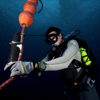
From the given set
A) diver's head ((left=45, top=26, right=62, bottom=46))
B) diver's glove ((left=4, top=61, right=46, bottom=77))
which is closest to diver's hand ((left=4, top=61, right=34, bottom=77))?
diver's glove ((left=4, top=61, right=46, bottom=77))

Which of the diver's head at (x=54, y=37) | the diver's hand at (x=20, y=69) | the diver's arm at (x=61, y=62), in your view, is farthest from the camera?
the diver's head at (x=54, y=37)

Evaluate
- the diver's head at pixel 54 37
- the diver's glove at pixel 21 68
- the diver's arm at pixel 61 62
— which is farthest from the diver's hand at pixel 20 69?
the diver's head at pixel 54 37

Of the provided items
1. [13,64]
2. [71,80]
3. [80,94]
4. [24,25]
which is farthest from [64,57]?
[80,94]

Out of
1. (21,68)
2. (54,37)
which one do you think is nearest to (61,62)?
(21,68)

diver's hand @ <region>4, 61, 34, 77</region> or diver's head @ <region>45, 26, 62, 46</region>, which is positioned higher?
diver's head @ <region>45, 26, 62, 46</region>

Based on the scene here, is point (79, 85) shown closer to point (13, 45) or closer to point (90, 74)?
point (90, 74)

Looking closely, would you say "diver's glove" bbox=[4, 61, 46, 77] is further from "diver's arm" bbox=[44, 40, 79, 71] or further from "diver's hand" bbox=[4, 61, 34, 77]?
"diver's arm" bbox=[44, 40, 79, 71]

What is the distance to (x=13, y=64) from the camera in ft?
3.75

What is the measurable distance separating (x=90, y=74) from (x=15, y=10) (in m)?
19.4

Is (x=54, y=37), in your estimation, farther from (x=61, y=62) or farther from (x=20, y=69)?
(x=20, y=69)

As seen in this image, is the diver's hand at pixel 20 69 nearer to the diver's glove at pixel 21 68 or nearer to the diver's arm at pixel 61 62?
the diver's glove at pixel 21 68

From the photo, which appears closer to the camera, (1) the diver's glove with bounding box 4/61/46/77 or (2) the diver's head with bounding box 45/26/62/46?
(1) the diver's glove with bounding box 4/61/46/77

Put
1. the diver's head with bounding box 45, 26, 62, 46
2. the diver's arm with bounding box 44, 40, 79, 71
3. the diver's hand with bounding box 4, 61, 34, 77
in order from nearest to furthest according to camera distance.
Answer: the diver's hand with bounding box 4, 61, 34, 77
the diver's arm with bounding box 44, 40, 79, 71
the diver's head with bounding box 45, 26, 62, 46

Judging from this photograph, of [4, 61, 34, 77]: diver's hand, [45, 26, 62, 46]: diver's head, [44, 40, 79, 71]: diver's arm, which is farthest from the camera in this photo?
[45, 26, 62, 46]: diver's head
